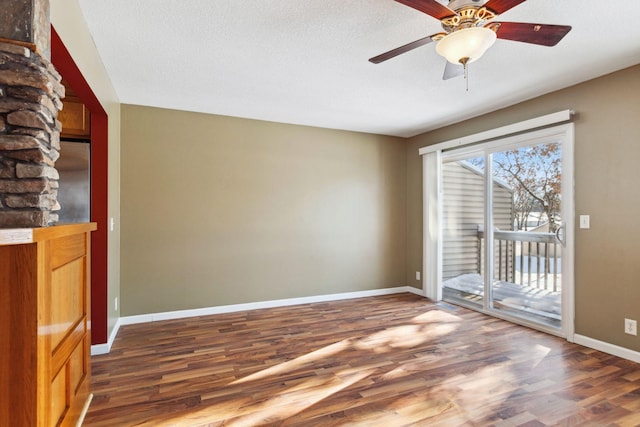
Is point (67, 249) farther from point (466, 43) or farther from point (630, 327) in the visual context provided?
point (630, 327)

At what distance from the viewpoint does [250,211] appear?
4227 mm

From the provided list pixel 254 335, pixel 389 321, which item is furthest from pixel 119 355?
pixel 389 321

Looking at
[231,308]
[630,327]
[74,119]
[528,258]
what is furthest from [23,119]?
[528,258]

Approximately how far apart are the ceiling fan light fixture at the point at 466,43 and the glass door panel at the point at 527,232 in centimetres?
212

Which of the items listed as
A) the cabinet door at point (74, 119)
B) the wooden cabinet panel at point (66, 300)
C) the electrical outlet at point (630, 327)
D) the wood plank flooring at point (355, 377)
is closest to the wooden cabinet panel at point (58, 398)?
the wooden cabinet panel at point (66, 300)

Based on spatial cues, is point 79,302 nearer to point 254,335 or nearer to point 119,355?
point 119,355

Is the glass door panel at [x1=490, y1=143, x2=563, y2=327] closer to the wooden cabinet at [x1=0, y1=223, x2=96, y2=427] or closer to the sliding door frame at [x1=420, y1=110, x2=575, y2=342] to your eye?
the sliding door frame at [x1=420, y1=110, x2=575, y2=342]

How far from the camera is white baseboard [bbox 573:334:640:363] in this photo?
2.73 metres

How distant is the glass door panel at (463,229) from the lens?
4.31 meters

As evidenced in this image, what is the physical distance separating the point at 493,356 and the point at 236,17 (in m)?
3.18

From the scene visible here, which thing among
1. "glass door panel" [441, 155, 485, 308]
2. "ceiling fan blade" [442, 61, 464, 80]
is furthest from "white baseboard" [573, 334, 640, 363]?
"ceiling fan blade" [442, 61, 464, 80]

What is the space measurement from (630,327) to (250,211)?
378cm

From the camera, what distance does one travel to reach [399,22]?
2.16 meters

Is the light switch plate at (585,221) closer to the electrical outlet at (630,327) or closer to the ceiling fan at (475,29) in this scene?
the electrical outlet at (630,327)
